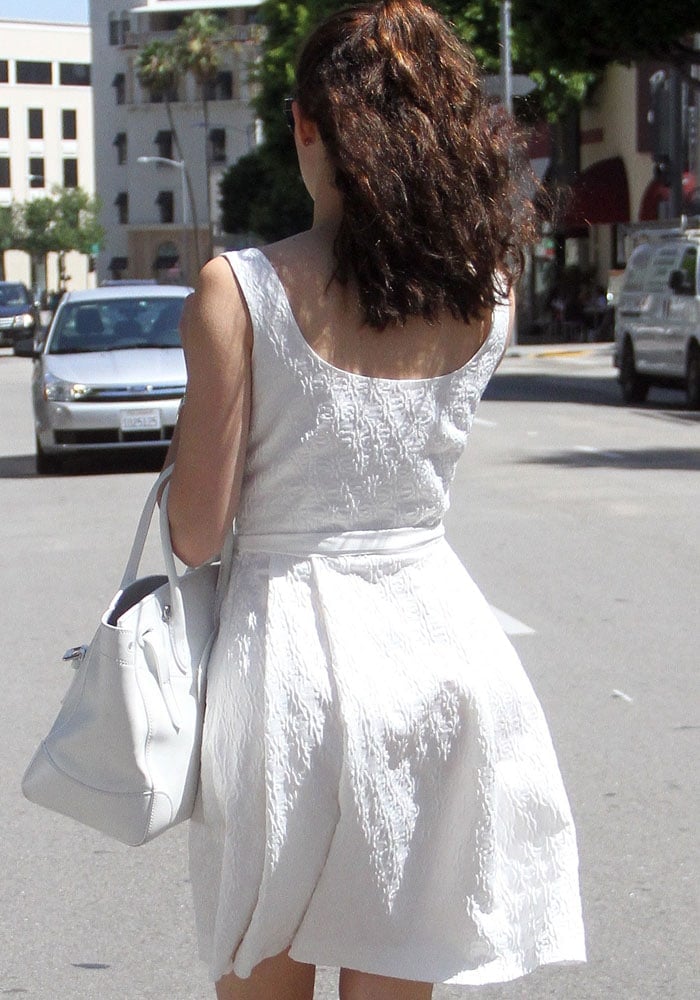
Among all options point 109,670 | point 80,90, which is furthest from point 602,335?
point 80,90

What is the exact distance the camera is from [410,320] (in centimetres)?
221

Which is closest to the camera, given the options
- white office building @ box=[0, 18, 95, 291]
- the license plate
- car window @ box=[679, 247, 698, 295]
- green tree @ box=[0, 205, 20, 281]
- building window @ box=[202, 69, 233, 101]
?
the license plate

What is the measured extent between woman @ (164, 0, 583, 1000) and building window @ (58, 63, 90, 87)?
118498 mm

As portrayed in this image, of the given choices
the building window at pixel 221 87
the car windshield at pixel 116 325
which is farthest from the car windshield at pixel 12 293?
the building window at pixel 221 87

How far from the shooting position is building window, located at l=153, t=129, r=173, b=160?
9256 cm

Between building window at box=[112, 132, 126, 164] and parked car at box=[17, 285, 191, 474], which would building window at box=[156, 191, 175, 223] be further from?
parked car at box=[17, 285, 191, 474]

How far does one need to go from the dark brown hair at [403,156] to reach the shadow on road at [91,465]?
12.0 m

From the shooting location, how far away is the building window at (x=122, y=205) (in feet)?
323

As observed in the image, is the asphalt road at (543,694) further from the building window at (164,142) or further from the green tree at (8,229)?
the green tree at (8,229)

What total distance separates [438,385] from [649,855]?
8.21ft

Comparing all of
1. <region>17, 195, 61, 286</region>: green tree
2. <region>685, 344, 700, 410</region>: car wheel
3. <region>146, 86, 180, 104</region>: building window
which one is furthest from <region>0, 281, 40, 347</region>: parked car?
<region>17, 195, 61, 286</region>: green tree

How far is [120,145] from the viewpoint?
95.8m

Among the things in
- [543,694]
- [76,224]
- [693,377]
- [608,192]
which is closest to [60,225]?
[76,224]

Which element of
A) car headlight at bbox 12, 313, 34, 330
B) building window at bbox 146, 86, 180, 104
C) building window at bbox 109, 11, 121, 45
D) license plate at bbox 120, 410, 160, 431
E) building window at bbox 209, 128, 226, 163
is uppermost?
building window at bbox 109, 11, 121, 45
